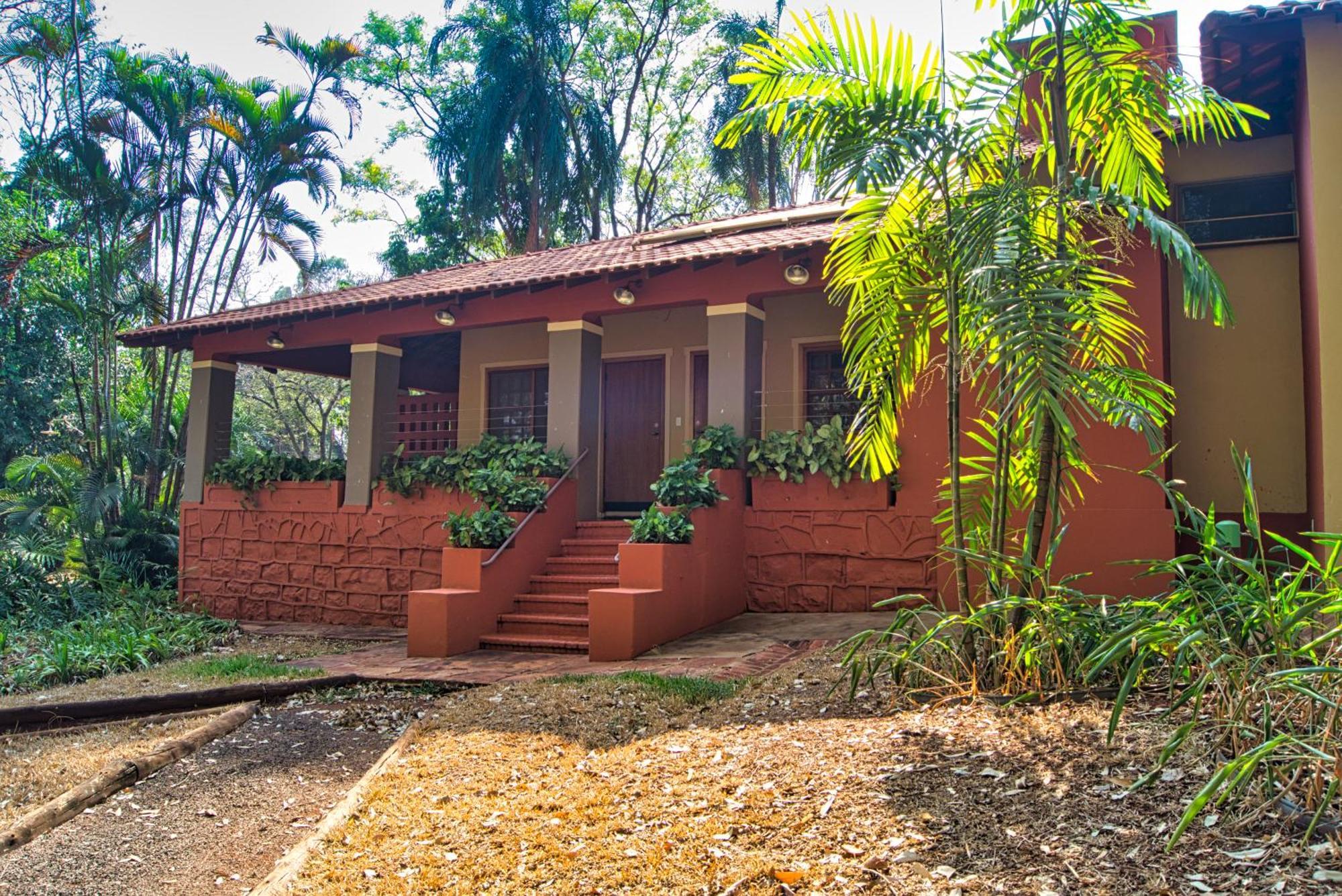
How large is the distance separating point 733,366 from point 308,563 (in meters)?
5.76

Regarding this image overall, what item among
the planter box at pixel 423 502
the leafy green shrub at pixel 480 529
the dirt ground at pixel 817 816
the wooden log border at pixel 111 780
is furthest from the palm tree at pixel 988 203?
the planter box at pixel 423 502

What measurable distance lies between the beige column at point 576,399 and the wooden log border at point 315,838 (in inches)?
228

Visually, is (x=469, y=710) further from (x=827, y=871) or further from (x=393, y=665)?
(x=827, y=871)

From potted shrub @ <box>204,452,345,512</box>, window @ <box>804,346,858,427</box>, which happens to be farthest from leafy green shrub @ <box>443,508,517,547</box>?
window @ <box>804,346,858,427</box>

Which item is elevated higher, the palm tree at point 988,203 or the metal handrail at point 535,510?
the palm tree at point 988,203

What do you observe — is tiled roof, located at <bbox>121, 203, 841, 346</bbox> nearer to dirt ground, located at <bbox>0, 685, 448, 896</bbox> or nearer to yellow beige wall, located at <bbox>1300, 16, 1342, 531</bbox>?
yellow beige wall, located at <bbox>1300, 16, 1342, 531</bbox>

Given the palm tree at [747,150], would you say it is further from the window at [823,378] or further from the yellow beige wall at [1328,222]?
the yellow beige wall at [1328,222]

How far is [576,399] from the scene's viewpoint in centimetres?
1056

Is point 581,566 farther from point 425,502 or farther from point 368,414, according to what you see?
point 368,414

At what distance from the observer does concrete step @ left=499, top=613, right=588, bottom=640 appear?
336 inches

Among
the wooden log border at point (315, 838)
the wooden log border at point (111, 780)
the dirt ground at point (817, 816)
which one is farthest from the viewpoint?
the wooden log border at point (111, 780)

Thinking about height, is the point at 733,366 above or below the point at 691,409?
above

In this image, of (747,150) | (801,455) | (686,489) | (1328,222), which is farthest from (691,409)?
(747,150)

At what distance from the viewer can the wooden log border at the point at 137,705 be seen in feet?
20.1
